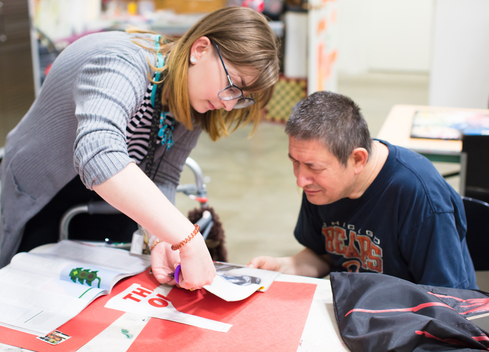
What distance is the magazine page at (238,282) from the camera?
1114 millimetres

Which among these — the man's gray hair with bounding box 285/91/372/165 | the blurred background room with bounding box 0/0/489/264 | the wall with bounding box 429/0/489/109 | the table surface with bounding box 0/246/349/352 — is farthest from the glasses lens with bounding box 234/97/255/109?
the wall with bounding box 429/0/489/109

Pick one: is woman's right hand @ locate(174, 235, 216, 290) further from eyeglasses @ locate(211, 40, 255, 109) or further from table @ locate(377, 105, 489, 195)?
table @ locate(377, 105, 489, 195)

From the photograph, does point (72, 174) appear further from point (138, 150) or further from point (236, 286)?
point (236, 286)

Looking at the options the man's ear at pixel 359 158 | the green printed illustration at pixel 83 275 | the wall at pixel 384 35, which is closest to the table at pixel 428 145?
the man's ear at pixel 359 158

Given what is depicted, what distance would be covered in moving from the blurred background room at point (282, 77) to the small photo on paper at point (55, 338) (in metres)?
1.92

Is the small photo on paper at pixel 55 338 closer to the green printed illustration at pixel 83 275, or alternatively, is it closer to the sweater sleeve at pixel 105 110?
the green printed illustration at pixel 83 275

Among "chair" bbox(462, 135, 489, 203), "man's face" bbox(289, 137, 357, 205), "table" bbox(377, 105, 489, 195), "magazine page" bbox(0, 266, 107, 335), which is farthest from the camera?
"table" bbox(377, 105, 489, 195)

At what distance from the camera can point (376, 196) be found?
4.35 ft

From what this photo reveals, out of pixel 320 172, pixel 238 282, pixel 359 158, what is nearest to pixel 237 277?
pixel 238 282

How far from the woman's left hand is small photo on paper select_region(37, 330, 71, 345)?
0.28 meters

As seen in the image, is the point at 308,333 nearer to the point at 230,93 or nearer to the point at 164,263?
the point at 164,263

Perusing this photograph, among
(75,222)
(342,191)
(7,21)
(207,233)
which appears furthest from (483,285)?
(7,21)

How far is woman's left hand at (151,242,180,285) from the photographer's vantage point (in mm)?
1200

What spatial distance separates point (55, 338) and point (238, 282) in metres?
0.44
